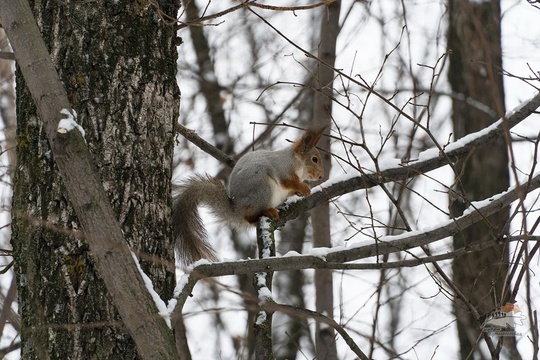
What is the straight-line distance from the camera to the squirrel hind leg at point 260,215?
127 inches

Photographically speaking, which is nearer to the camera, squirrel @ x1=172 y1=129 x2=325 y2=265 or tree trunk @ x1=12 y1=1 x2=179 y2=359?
tree trunk @ x1=12 y1=1 x2=179 y2=359

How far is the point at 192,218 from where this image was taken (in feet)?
9.29

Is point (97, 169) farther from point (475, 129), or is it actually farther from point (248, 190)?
point (475, 129)

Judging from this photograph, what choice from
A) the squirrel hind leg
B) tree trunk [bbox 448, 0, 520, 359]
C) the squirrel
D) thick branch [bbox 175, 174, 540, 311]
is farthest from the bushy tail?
tree trunk [bbox 448, 0, 520, 359]

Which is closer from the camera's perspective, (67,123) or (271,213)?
(67,123)

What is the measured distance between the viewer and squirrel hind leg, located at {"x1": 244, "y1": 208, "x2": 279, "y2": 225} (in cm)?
322

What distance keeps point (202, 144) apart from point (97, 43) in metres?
0.95

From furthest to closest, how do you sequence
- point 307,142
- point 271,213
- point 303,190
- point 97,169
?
point 307,142 < point 303,190 < point 271,213 < point 97,169

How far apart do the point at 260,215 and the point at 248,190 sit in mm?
164

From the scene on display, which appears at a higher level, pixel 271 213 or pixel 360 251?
pixel 271 213

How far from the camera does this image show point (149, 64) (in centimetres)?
209

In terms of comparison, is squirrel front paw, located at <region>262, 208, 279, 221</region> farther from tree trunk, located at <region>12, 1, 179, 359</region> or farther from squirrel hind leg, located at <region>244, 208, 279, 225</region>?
tree trunk, located at <region>12, 1, 179, 359</region>

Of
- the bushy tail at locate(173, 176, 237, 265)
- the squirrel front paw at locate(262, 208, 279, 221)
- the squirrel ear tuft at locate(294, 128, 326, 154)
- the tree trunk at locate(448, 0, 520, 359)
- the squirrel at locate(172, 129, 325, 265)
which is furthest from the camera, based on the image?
the tree trunk at locate(448, 0, 520, 359)

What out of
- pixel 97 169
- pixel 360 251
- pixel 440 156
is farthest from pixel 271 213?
pixel 97 169
